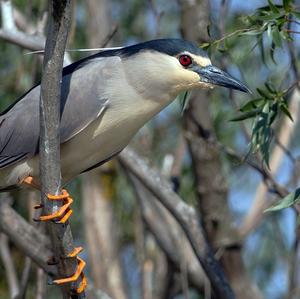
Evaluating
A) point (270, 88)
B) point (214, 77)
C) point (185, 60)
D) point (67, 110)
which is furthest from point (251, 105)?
Result: point (67, 110)

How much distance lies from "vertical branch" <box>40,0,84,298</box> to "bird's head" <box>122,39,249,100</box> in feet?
2.21

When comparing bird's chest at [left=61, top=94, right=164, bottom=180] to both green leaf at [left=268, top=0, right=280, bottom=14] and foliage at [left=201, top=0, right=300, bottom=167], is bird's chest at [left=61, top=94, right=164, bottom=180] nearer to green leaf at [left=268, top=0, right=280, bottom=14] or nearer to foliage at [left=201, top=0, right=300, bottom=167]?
foliage at [left=201, top=0, right=300, bottom=167]

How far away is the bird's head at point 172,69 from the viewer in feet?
9.96

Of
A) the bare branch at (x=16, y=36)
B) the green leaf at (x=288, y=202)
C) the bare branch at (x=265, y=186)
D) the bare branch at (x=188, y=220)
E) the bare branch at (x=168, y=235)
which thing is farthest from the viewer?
the bare branch at (x=265, y=186)

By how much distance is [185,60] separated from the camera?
305 cm

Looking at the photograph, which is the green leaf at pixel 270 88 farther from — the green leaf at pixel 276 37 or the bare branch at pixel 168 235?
the bare branch at pixel 168 235

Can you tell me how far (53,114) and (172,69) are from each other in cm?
74

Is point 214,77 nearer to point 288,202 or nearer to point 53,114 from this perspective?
Result: point 288,202

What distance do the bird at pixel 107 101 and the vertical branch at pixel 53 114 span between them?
0.49m

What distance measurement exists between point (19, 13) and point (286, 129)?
155 centimetres

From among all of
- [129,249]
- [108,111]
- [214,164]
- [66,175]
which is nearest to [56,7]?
[108,111]

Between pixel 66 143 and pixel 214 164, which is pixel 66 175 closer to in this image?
pixel 66 143

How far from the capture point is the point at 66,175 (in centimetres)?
321

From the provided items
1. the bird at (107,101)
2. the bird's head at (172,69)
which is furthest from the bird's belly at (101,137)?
the bird's head at (172,69)
